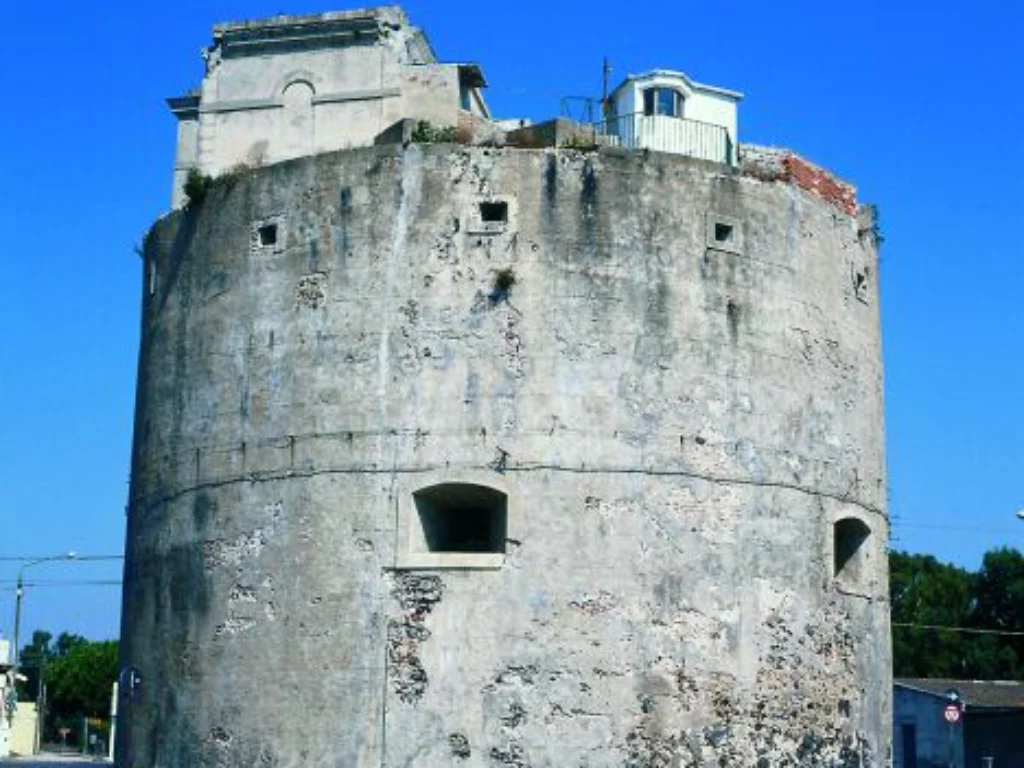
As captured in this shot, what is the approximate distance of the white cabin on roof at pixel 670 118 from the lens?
16.6 metres

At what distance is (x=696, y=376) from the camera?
595 inches

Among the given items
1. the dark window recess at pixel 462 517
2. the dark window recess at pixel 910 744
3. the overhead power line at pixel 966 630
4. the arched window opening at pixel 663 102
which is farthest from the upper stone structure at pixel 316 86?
the overhead power line at pixel 966 630

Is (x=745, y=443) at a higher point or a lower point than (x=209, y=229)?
lower

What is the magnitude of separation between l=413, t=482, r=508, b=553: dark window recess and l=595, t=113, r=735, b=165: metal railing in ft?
13.6

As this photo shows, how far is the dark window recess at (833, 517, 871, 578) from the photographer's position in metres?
16.5

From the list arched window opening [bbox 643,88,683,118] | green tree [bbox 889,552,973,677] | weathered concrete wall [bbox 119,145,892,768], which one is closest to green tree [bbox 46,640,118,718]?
green tree [bbox 889,552,973,677]

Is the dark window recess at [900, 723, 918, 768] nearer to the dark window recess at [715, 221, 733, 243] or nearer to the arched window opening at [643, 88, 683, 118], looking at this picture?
the arched window opening at [643, 88, 683, 118]

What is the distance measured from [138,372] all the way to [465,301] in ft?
15.1

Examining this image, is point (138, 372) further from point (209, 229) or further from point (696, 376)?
point (696, 376)

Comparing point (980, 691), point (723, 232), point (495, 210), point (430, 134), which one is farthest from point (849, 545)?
point (980, 691)

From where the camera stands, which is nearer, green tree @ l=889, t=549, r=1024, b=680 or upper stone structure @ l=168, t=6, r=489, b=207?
upper stone structure @ l=168, t=6, r=489, b=207

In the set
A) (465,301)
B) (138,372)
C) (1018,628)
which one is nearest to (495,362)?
(465,301)

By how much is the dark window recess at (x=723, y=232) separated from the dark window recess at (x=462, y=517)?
3.46 m

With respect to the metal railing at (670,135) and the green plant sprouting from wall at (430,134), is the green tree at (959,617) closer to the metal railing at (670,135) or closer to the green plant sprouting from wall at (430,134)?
the metal railing at (670,135)
